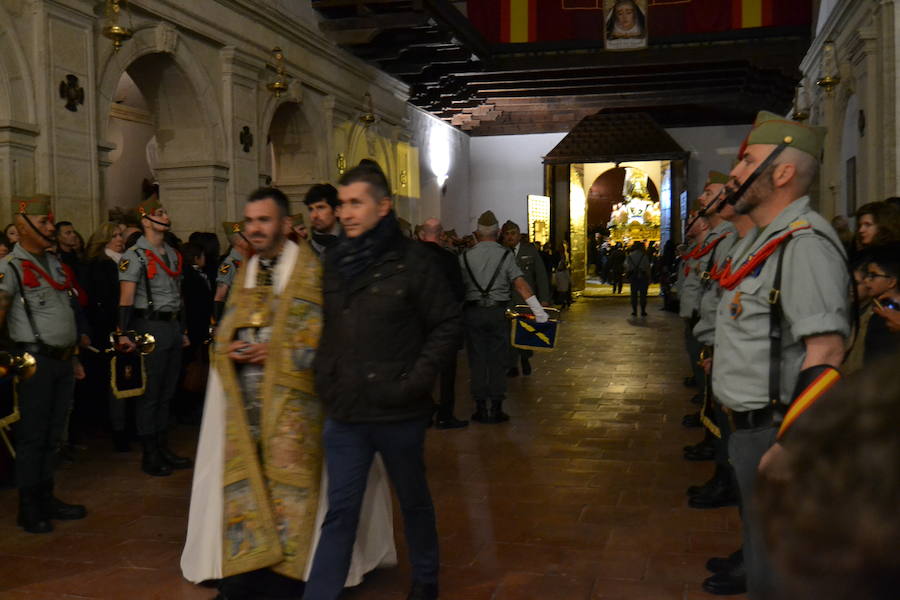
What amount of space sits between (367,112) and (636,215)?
19.3 metres

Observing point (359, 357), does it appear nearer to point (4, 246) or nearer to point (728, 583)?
point (728, 583)

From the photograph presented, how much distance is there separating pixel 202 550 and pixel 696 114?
837 inches

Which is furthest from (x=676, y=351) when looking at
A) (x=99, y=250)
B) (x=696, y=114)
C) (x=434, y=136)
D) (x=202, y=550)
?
(x=696, y=114)

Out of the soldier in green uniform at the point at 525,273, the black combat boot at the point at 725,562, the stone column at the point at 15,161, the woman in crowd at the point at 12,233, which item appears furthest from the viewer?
the soldier in green uniform at the point at 525,273

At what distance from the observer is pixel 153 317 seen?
5.74 m

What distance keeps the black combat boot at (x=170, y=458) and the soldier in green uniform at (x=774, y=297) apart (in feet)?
12.8

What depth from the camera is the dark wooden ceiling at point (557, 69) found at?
532 inches

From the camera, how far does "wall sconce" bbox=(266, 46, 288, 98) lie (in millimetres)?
11368

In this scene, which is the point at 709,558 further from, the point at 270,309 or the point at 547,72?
the point at 547,72

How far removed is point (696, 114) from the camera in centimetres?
2283

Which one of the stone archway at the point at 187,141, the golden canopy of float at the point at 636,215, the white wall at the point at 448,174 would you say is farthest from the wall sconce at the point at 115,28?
the golden canopy of float at the point at 636,215

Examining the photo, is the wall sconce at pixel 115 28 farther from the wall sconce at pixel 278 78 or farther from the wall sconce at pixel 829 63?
the wall sconce at pixel 829 63

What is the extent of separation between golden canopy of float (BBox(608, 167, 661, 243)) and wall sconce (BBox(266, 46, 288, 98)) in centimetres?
2213

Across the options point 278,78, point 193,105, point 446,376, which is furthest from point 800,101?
point 446,376
